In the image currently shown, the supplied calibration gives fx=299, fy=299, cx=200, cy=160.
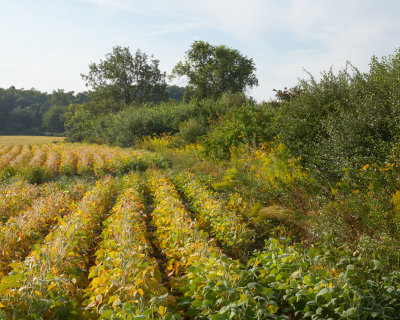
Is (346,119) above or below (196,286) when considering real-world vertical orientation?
above

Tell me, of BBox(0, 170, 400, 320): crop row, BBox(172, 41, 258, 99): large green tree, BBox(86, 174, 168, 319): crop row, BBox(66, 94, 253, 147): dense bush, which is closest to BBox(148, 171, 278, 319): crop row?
BBox(0, 170, 400, 320): crop row

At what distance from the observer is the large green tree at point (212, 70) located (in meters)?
40.4

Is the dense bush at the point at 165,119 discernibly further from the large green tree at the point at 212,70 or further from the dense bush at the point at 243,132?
the large green tree at the point at 212,70

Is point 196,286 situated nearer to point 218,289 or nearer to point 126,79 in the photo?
point 218,289

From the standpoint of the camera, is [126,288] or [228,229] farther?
[228,229]

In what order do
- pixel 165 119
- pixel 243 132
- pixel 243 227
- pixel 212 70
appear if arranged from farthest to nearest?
pixel 212 70 → pixel 165 119 → pixel 243 132 → pixel 243 227

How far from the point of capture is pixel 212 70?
4041 cm

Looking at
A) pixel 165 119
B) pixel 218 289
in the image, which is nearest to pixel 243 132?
pixel 218 289

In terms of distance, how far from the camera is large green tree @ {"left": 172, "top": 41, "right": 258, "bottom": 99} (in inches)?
1591

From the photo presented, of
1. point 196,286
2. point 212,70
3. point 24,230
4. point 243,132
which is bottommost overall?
point 24,230

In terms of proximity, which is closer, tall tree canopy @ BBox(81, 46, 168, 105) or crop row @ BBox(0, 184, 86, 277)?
crop row @ BBox(0, 184, 86, 277)

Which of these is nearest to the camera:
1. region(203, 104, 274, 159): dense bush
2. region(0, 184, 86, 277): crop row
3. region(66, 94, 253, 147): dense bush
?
region(0, 184, 86, 277): crop row

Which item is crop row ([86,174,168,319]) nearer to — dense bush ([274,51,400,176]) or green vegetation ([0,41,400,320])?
green vegetation ([0,41,400,320])

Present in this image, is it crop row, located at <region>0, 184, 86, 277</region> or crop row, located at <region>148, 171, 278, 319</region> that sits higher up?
crop row, located at <region>148, 171, 278, 319</region>
